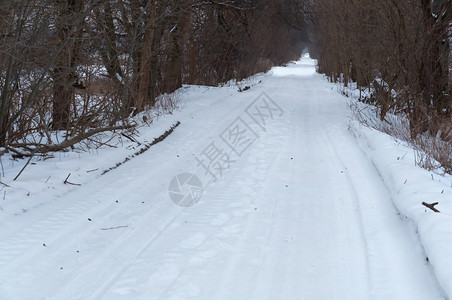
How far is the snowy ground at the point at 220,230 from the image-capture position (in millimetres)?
3424

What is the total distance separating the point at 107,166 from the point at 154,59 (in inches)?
328

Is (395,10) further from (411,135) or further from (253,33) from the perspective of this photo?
(253,33)

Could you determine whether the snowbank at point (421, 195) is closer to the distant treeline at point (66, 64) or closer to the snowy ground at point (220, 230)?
the snowy ground at point (220, 230)

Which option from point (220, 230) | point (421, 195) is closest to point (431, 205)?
point (421, 195)

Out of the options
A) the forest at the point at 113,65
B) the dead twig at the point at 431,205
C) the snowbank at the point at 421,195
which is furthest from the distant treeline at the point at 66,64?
the dead twig at the point at 431,205

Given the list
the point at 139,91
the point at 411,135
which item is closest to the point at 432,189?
the point at 411,135

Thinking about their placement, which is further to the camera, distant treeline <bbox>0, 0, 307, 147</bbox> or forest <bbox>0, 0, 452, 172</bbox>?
forest <bbox>0, 0, 452, 172</bbox>

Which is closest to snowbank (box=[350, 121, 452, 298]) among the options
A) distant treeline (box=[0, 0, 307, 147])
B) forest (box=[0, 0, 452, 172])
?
forest (box=[0, 0, 452, 172])

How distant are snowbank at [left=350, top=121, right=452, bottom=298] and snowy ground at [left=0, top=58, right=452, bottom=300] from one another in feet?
0.08

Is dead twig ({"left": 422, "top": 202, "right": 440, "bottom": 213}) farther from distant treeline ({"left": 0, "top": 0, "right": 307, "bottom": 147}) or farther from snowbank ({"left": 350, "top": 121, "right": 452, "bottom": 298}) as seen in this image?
distant treeline ({"left": 0, "top": 0, "right": 307, "bottom": 147})

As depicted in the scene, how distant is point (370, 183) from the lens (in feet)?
20.0

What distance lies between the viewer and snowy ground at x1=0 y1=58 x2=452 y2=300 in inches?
135

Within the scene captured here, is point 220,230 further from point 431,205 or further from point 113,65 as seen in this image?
point 113,65

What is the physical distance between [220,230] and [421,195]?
7.88 feet
